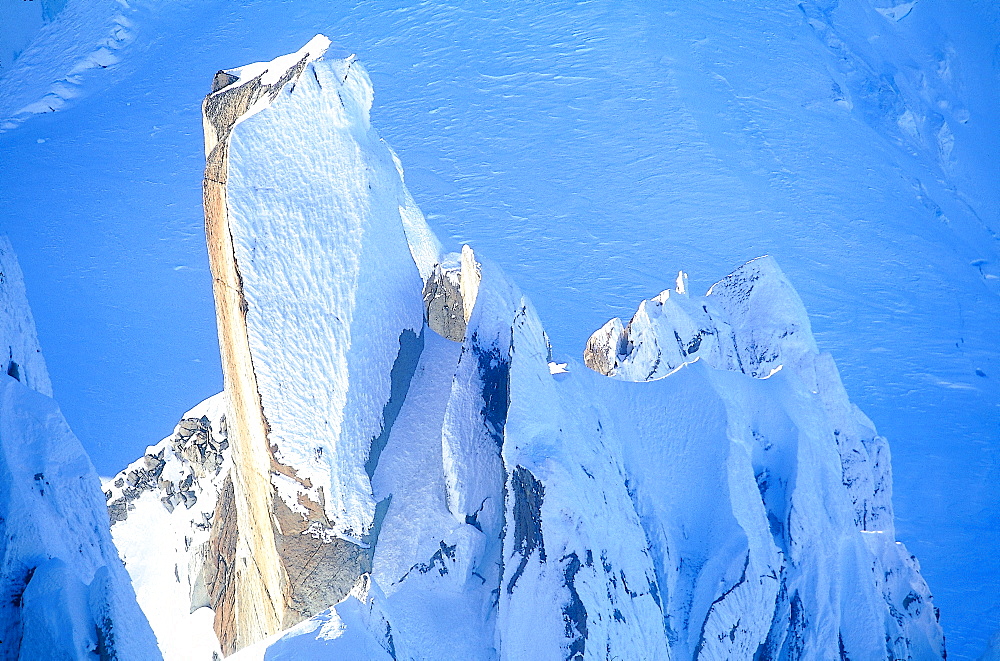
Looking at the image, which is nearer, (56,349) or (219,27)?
(56,349)

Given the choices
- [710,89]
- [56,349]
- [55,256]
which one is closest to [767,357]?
[56,349]

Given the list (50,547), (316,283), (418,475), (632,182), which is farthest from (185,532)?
(632,182)

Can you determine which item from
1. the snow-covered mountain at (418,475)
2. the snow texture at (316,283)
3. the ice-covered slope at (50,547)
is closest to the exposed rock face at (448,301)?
the snow-covered mountain at (418,475)

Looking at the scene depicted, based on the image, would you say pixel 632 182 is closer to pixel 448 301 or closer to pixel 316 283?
pixel 448 301

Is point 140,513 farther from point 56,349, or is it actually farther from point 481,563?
point 56,349

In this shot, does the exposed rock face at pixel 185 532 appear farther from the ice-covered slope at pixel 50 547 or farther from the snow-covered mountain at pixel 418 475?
the ice-covered slope at pixel 50 547
